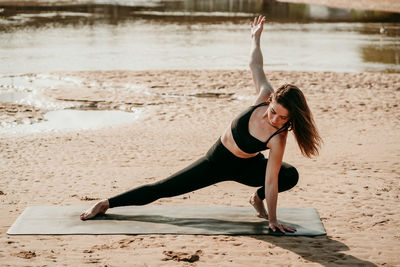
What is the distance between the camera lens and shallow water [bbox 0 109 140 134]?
10461mm

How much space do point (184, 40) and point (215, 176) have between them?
2025 centimetres

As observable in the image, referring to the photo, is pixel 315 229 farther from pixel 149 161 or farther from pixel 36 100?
pixel 36 100

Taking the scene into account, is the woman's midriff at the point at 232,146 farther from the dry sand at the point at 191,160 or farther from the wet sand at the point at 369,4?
the wet sand at the point at 369,4

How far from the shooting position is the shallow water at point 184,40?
1867cm

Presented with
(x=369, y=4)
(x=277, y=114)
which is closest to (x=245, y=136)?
(x=277, y=114)

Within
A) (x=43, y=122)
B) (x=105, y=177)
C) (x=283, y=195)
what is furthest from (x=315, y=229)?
(x=43, y=122)

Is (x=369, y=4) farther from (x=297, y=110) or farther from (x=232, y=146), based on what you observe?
(x=297, y=110)

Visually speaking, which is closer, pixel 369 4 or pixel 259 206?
pixel 259 206

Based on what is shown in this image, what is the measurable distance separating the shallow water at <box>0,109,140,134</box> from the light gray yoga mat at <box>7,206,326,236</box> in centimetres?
438

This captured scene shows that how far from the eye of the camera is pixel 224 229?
18.6ft

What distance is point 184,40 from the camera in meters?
25.3

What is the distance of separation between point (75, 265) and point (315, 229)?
218 cm

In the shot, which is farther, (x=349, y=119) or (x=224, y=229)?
(x=349, y=119)

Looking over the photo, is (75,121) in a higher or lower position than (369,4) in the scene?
lower
